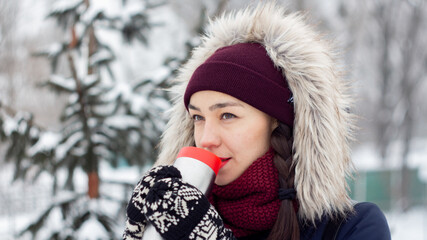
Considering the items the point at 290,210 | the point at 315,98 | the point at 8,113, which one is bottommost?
the point at 8,113

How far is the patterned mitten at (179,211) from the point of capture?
1189 millimetres

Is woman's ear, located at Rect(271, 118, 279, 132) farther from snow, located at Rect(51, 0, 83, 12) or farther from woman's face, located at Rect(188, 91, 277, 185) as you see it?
snow, located at Rect(51, 0, 83, 12)

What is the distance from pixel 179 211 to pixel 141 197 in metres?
0.15

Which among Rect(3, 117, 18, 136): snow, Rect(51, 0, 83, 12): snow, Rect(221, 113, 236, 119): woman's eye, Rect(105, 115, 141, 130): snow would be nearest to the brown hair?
Rect(221, 113, 236, 119): woman's eye

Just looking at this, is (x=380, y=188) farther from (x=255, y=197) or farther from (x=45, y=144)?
(x=255, y=197)

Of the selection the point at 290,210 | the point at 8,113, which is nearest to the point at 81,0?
the point at 8,113

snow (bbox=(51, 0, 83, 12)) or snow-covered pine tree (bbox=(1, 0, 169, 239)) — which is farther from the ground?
snow (bbox=(51, 0, 83, 12))

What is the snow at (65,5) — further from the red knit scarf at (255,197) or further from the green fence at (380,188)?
the green fence at (380,188)

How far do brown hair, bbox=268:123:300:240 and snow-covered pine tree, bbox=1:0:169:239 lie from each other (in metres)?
1.69

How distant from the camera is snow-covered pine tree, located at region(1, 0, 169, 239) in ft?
9.14

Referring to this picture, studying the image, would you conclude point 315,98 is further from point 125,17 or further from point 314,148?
point 125,17

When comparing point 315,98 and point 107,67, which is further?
point 107,67

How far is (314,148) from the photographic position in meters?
1.50

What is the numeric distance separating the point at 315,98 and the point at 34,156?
2.08 m
